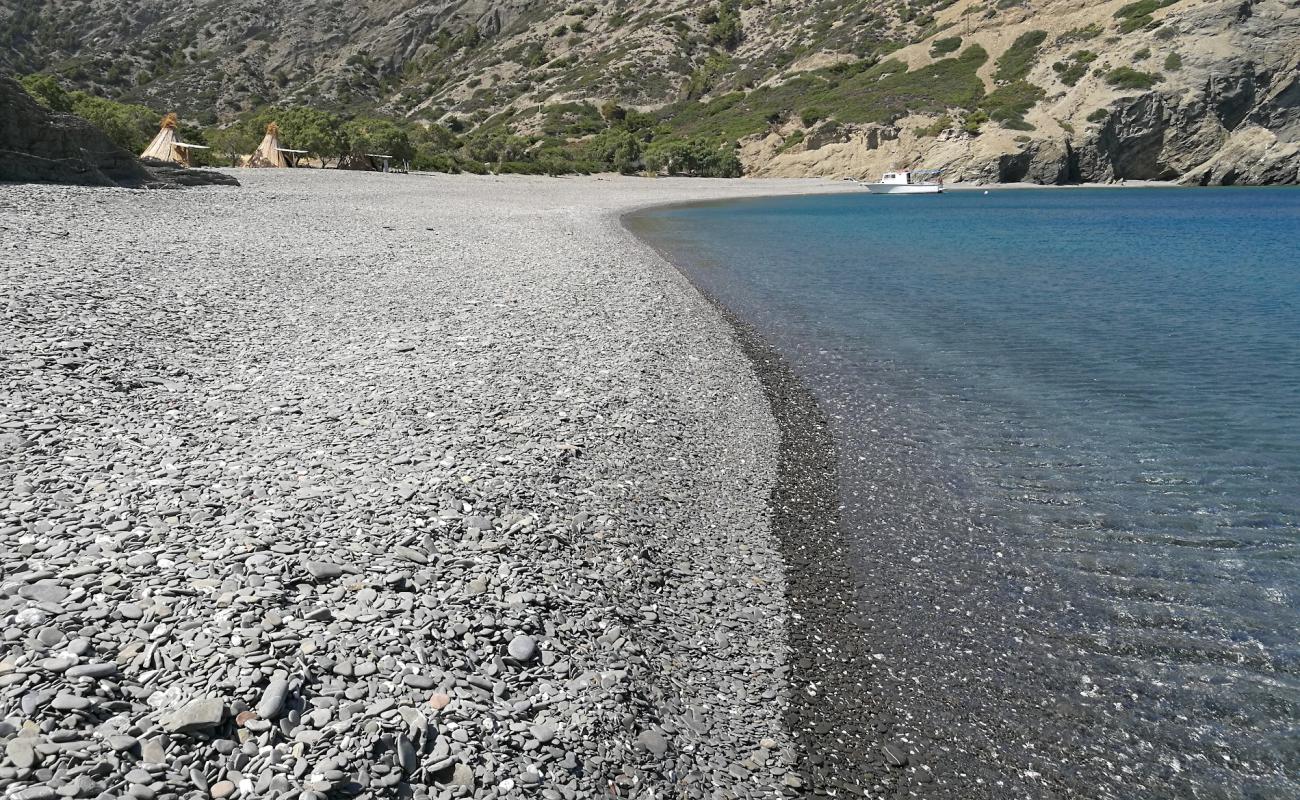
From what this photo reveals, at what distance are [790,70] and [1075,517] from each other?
12709 centimetres

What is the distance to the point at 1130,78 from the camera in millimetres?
82438

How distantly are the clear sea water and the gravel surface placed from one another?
1.27m

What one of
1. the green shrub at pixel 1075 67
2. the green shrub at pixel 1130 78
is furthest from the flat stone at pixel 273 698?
the green shrub at pixel 1075 67

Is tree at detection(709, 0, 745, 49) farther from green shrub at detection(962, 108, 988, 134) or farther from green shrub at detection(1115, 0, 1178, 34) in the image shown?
green shrub at detection(1115, 0, 1178, 34)

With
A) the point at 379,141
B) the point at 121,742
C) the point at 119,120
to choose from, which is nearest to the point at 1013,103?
the point at 379,141

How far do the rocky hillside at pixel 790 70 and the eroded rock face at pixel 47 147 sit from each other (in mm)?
75778

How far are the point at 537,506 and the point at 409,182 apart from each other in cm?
4718

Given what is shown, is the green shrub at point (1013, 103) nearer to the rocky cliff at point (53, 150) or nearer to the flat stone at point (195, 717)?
the rocky cliff at point (53, 150)

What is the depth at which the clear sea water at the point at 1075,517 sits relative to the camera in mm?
5055

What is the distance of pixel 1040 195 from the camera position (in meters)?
69.9

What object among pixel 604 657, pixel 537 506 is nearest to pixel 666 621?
pixel 604 657

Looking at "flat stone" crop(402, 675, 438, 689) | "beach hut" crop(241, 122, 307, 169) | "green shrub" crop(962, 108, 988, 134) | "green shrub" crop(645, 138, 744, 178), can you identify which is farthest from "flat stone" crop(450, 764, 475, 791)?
"green shrub" crop(962, 108, 988, 134)

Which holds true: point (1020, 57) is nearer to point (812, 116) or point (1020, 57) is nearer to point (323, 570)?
point (812, 116)

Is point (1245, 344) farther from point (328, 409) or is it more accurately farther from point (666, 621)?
point (328, 409)
